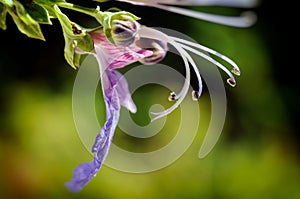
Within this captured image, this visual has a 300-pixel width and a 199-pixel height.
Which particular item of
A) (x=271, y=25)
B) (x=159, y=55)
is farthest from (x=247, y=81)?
(x=159, y=55)

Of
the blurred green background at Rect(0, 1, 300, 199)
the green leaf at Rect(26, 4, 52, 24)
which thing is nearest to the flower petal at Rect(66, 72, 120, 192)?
the green leaf at Rect(26, 4, 52, 24)

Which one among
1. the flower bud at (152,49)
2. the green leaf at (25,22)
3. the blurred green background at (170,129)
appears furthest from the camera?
the blurred green background at (170,129)

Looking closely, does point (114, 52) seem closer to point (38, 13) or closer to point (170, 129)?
point (38, 13)

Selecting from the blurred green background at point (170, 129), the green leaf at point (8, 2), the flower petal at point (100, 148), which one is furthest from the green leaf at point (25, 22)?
the blurred green background at point (170, 129)

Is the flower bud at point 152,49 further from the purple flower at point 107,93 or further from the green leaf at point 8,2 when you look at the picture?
the green leaf at point 8,2

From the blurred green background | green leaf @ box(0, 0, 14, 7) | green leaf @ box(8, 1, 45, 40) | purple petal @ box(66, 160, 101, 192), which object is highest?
green leaf @ box(0, 0, 14, 7)

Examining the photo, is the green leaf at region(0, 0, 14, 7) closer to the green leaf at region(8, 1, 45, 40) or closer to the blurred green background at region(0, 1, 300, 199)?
the green leaf at region(8, 1, 45, 40)

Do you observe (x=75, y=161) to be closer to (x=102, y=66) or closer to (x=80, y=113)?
(x=80, y=113)
